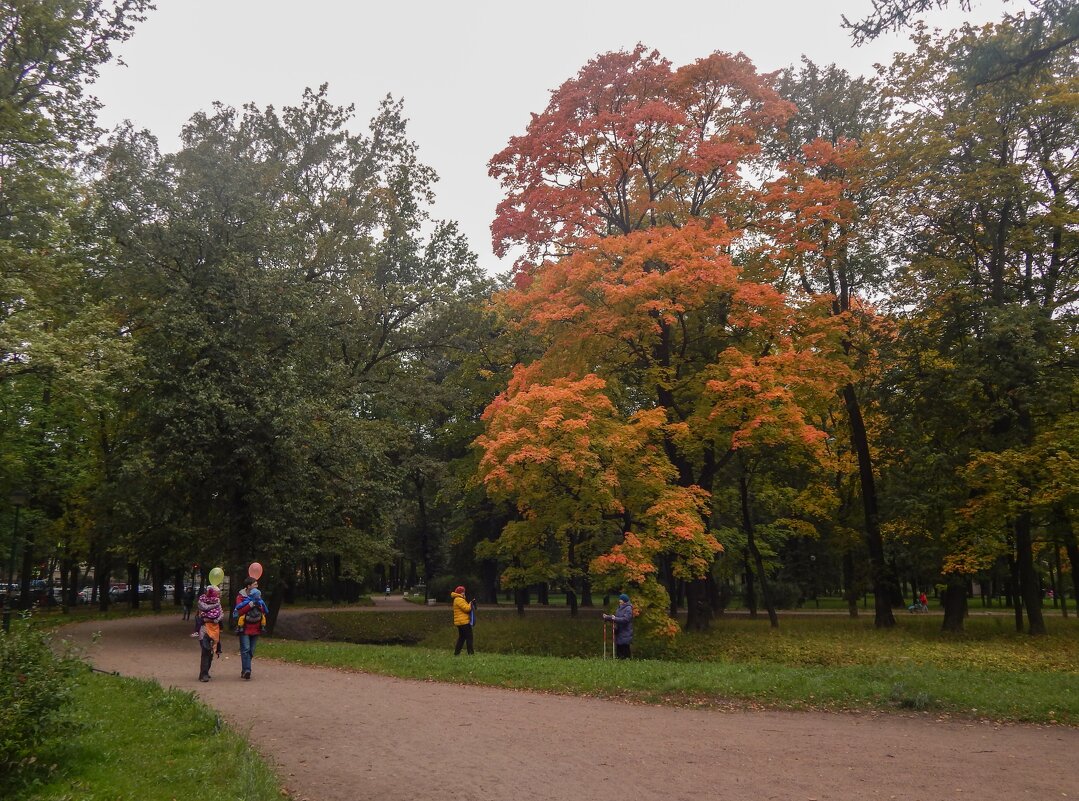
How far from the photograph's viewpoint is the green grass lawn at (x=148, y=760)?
19.2 feet

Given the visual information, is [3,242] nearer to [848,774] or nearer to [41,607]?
[848,774]

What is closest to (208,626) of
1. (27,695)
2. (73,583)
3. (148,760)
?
(148,760)

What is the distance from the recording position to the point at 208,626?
12539mm

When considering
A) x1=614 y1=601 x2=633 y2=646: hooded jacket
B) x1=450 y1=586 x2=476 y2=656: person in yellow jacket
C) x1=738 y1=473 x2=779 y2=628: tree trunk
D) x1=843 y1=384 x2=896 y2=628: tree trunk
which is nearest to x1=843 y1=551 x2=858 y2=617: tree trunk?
x1=843 y1=384 x2=896 y2=628: tree trunk

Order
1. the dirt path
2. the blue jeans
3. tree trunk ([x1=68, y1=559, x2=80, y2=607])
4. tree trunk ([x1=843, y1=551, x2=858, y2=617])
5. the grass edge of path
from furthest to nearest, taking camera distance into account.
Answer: tree trunk ([x1=68, y1=559, x2=80, y2=607])
tree trunk ([x1=843, y1=551, x2=858, y2=617])
the blue jeans
the grass edge of path
the dirt path

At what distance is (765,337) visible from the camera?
20281mm

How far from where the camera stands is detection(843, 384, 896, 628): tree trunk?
22562mm

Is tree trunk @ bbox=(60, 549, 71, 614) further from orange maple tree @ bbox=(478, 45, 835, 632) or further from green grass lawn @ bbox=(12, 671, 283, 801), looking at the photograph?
green grass lawn @ bbox=(12, 671, 283, 801)

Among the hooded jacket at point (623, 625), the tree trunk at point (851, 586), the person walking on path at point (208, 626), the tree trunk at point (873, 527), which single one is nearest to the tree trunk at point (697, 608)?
the hooded jacket at point (623, 625)

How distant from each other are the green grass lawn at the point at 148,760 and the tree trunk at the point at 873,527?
20405mm

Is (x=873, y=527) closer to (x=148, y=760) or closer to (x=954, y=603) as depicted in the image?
(x=954, y=603)

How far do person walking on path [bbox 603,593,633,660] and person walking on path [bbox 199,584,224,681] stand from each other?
8271 mm

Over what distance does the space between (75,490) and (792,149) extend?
108 feet

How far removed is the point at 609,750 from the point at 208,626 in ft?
26.6
